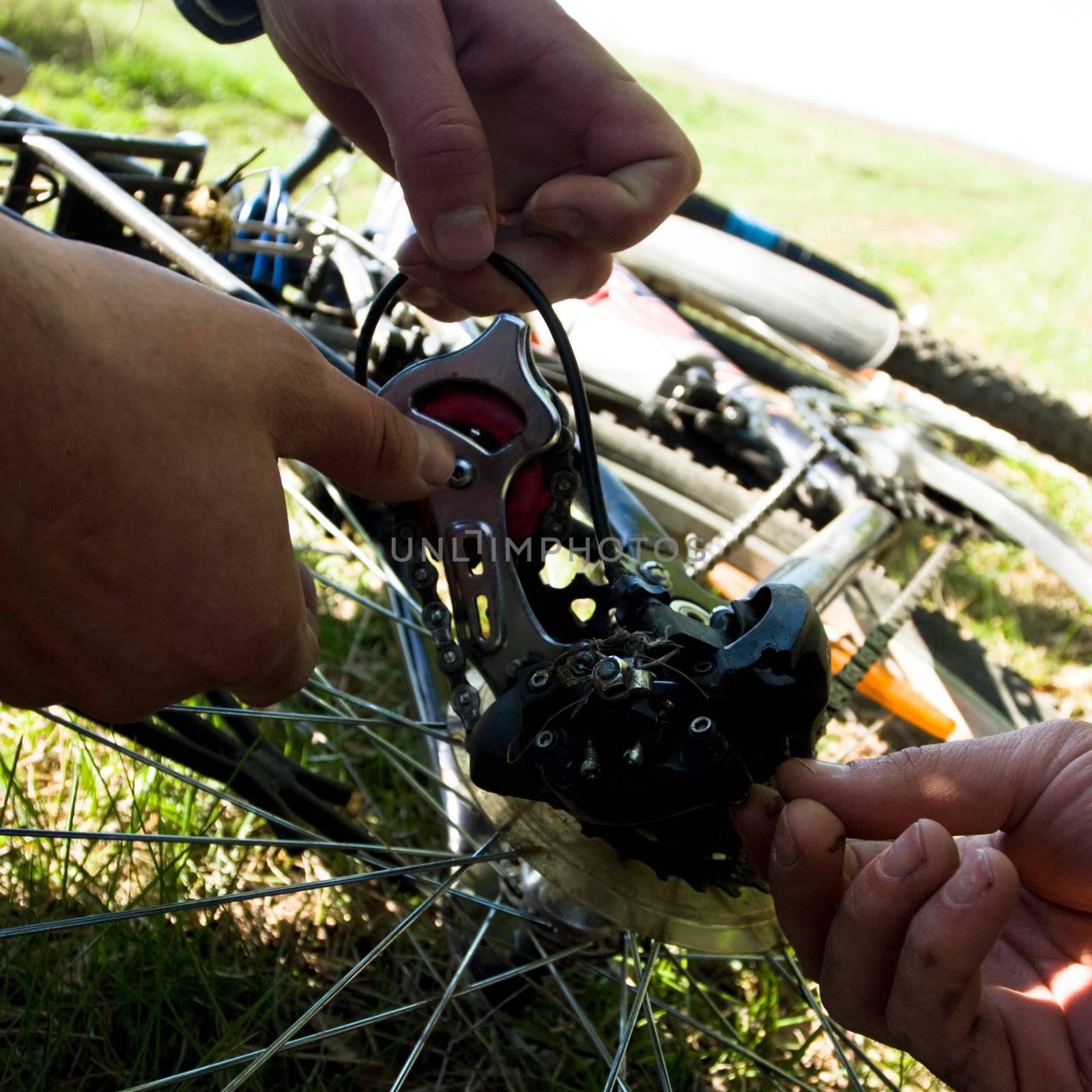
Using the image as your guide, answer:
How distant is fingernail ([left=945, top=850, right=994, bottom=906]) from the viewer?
0.62 m

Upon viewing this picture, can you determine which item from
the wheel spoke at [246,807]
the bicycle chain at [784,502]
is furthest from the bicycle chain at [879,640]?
the wheel spoke at [246,807]

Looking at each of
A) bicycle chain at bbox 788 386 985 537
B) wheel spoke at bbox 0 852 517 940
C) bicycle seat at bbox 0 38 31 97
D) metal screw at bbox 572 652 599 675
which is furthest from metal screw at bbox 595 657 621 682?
bicycle seat at bbox 0 38 31 97

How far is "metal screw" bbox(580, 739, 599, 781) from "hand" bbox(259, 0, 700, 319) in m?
0.42

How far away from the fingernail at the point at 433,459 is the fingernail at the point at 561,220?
0.24m

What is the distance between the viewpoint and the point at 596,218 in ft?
3.11

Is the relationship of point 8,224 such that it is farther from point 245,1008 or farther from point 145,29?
point 145,29

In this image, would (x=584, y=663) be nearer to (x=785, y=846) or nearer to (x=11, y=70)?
(x=785, y=846)

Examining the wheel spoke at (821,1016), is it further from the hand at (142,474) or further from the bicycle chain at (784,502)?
the hand at (142,474)

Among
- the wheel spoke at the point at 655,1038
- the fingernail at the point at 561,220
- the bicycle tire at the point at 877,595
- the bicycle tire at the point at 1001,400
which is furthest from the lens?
the bicycle tire at the point at 1001,400

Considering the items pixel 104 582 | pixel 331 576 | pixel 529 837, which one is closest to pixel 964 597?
pixel 331 576

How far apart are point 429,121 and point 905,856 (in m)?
0.64

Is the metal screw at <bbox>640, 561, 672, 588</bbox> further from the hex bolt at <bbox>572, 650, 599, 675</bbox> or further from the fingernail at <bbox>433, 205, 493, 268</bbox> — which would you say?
the fingernail at <bbox>433, 205, 493, 268</bbox>

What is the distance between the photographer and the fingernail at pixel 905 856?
64 centimetres

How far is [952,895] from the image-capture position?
625 mm
